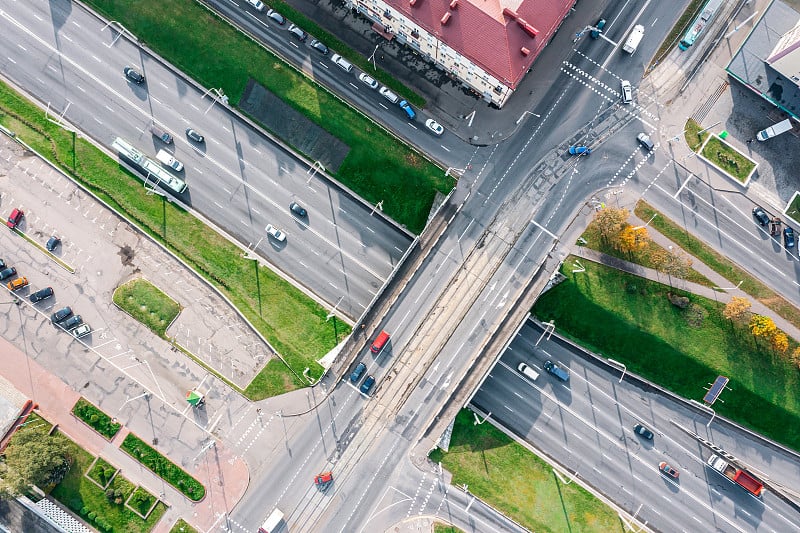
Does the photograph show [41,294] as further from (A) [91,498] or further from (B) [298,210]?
(B) [298,210]

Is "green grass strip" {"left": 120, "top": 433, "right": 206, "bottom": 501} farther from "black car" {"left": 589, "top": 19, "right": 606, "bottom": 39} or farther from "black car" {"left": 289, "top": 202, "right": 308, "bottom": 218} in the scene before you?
"black car" {"left": 589, "top": 19, "right": 606, "bottom": 39}

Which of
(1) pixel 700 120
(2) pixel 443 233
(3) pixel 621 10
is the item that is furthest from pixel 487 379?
(3) pixel 621 10

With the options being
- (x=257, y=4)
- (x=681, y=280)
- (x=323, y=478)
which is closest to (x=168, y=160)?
(x=257, y=4)

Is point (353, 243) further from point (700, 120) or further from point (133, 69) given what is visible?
point (700, 120)

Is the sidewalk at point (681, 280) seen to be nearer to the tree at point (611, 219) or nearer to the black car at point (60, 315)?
the tree at point (611, 219)

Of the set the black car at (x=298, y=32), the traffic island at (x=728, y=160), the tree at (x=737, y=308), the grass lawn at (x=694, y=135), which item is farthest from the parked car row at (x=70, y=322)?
the traffic island at (x=728, y=160)

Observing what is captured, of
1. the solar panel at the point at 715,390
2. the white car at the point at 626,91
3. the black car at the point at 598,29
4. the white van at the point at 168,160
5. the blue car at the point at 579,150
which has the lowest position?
the white van at the point at 168,160
